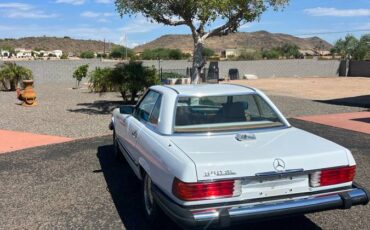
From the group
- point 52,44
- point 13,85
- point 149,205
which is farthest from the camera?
point 52,44

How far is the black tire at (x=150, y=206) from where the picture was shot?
4.62 metres

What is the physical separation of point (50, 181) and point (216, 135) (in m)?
3.19

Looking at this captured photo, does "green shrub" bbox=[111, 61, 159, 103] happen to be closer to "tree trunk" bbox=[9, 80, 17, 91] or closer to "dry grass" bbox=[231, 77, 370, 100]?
"dry grass" bbox=[231, 77, 370, 100]

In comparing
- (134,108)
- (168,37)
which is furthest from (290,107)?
(168,37)

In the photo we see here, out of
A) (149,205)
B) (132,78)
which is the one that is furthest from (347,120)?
(149,205)

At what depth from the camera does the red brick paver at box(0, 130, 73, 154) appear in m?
9.41

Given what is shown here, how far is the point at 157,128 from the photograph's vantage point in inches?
188

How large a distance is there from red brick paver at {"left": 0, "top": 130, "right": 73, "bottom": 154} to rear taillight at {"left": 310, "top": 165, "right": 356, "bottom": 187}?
22.5 ft

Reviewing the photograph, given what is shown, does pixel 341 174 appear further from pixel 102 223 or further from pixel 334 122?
pixel 334 122

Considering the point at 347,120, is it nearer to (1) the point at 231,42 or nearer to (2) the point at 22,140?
(2) the point at 22,140

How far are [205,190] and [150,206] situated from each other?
130 centimetres

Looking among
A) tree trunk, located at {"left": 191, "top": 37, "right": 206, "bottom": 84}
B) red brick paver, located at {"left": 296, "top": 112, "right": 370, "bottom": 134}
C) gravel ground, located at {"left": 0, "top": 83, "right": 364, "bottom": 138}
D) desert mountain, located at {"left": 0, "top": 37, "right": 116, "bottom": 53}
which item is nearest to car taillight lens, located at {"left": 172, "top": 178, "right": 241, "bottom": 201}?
gravel ground, located at {"left": 0, "top": 83, "right": 364, "bottom": 138}

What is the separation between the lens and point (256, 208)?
376cm

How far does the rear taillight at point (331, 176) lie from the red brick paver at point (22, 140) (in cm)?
687
